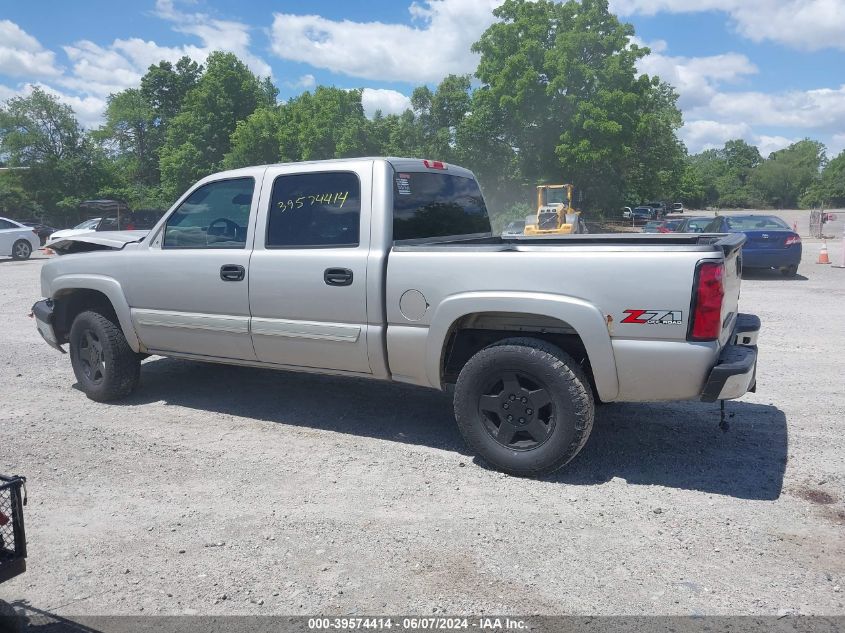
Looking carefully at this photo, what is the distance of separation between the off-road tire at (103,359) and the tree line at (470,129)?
35240mm

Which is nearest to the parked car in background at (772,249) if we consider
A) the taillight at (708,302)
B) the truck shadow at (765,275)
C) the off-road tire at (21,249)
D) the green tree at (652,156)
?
the truck shadow at (765,275)

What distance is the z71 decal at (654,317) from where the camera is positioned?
3.95 m

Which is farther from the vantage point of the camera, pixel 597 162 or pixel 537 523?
pixel 597 162

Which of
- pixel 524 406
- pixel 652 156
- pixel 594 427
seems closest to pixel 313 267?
pixel 524 406

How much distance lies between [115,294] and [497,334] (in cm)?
333

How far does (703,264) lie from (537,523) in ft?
5.52

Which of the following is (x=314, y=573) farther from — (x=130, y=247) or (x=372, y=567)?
(x=130, y=247)

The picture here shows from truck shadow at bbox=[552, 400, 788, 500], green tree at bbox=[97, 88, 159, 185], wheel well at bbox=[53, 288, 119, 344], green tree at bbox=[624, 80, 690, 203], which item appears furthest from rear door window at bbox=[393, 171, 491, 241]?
green tree at bbox=[97, 88, 159, 185]

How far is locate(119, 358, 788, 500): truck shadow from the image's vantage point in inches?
180

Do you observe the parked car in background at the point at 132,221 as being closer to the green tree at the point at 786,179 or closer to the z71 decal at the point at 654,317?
the z71 decal at the point at 654,317

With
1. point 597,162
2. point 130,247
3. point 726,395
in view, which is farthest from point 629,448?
point 597,162

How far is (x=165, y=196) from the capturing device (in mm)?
56156

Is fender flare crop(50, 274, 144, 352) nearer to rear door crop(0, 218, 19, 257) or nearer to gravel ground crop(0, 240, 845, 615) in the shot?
gravel ground crop(0, 240, 845, 615)

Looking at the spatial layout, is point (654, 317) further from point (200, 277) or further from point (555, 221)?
point (555, 221)
